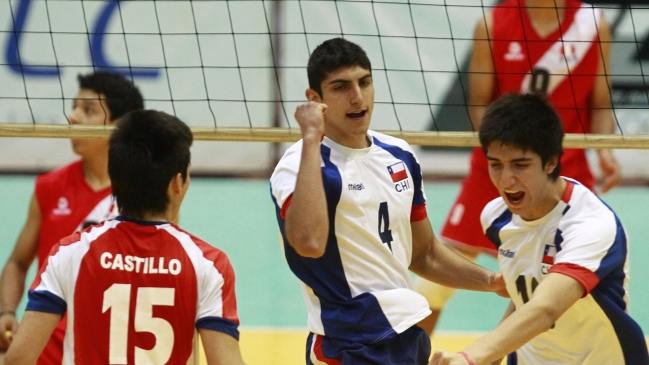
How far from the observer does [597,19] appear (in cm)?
498

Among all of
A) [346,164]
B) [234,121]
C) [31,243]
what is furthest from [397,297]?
[234,121]

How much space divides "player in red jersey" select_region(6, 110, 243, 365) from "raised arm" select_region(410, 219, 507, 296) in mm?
965

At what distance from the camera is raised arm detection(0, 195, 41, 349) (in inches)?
143

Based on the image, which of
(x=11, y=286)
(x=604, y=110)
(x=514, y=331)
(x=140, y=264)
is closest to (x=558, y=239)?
(x=514, y=331)

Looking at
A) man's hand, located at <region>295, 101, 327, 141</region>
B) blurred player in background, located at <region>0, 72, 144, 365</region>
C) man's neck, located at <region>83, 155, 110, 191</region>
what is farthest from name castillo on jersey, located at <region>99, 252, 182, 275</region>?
man's neck, located at <region>83, 155, 110, 191</region>

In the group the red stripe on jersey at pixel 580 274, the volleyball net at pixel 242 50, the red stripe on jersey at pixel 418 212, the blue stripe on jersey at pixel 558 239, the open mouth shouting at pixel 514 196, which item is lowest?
the red stripe on jersey at pixel 580 274

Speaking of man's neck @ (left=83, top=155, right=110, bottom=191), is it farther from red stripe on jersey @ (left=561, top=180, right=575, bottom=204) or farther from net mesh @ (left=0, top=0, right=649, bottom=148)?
net mesh @ (left=0, top=0, right=649, bottom=148)

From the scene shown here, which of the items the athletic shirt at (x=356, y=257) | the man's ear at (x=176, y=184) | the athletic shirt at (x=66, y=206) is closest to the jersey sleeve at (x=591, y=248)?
the athletic shirt at (x=356, y=257)

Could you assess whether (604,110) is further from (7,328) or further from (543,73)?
(7,328)

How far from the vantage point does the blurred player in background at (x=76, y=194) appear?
3912mm

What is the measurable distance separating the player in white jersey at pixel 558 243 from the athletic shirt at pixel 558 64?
5.38 feet

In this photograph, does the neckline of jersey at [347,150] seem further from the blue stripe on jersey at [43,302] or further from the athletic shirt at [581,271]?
the blue stripe on jersey at [43,302]

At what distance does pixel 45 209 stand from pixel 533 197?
6.73ft

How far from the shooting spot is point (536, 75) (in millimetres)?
4879
